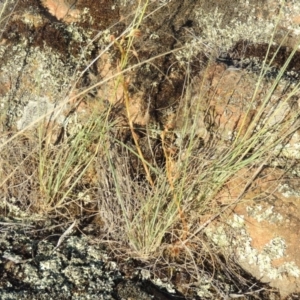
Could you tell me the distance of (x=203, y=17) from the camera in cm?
304

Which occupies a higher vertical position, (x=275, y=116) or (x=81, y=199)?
(x=275, y=116)

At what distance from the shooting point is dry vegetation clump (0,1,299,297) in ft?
7.94

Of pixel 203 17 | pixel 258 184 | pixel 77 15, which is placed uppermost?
pixel 203 17

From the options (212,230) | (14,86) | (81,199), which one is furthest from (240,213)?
(14,86)

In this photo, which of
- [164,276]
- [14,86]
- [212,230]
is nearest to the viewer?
[164,276]

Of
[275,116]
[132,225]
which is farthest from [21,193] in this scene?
[275,116]

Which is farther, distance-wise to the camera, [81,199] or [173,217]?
[81,199]

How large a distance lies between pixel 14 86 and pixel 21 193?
52cm

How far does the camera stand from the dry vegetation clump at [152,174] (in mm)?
2420

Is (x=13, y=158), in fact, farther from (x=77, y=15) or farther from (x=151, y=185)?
(x=77, y=15)

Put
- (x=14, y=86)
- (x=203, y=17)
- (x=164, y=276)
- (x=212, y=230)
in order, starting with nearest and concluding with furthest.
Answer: (x=164, y=276)
(x=212, y=230)
(x=14, y=86)
(x=203, y=17)

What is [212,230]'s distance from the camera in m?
2.55

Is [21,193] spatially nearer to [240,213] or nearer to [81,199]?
[81,199]

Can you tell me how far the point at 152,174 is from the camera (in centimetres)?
261
